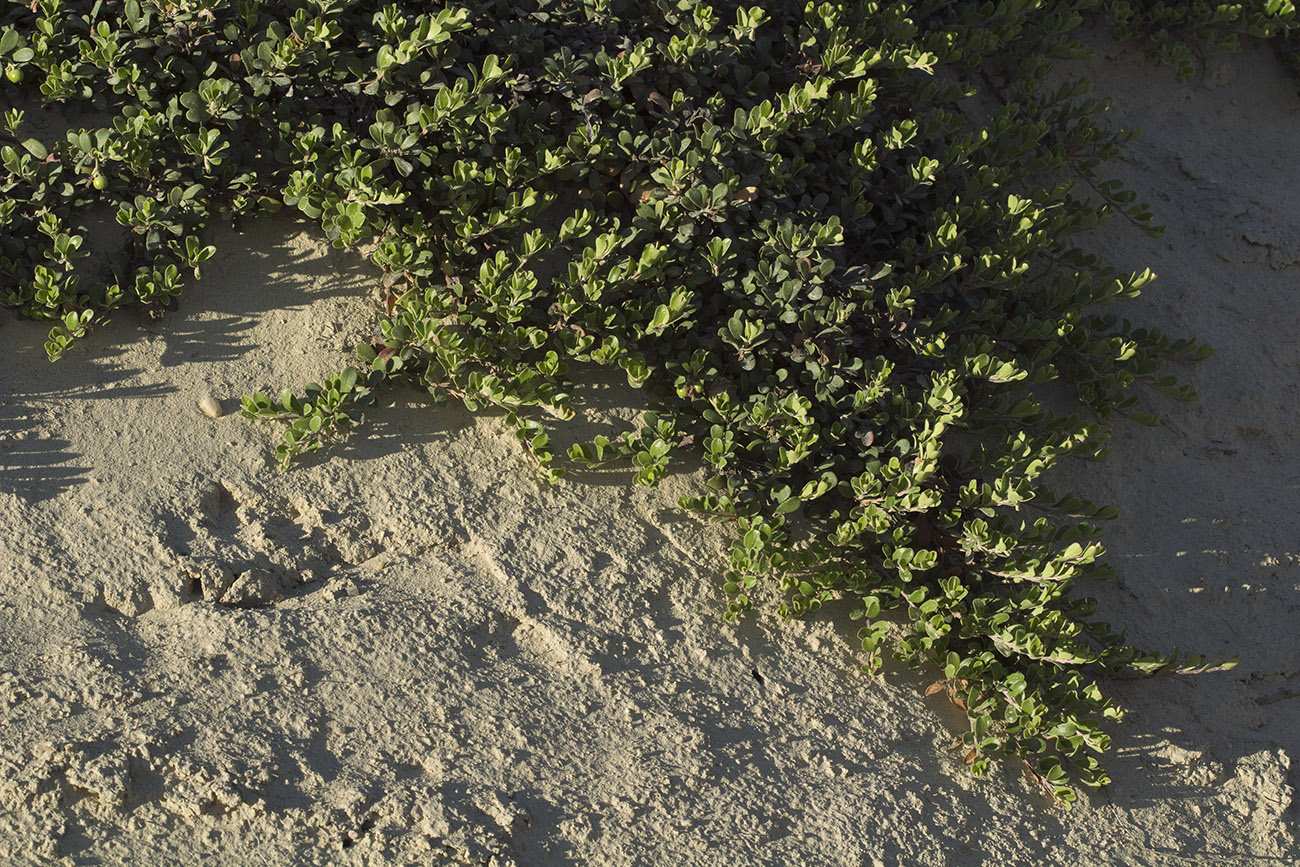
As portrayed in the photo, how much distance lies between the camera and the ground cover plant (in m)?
2.88

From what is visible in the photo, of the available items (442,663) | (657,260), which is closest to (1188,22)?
(657,260)

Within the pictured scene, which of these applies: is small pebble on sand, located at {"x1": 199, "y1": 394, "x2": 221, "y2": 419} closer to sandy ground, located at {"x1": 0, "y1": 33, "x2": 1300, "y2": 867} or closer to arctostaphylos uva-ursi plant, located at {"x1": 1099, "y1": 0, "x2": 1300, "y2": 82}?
sandy ground, located at {"x1": 0, "y1": 33, "x2": 1300, "y2": 867}

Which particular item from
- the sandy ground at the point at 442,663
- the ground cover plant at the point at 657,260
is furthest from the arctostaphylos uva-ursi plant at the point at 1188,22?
the sandy ground at the point at 442,663

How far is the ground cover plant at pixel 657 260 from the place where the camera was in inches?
113

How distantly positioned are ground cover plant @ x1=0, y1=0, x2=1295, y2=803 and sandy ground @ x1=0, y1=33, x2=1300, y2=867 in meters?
0.11

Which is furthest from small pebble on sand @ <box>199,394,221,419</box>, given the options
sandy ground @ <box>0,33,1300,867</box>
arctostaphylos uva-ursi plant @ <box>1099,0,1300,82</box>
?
arctostaphylos uva-ursi plant @ <box>1099,0,1300,82</box>

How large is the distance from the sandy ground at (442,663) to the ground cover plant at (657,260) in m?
0.11

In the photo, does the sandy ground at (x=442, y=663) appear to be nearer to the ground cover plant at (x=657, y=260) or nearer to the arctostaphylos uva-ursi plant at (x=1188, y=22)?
the ground cover plant at (x=657, y=260)

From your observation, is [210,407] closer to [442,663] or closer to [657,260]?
[442,663]

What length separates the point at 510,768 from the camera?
2.43 metres

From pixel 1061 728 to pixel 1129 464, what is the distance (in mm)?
1147

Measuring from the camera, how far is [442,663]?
2.60m

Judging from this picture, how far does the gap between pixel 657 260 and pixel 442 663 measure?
1.10 meters

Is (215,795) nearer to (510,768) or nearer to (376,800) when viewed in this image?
(376,800)
